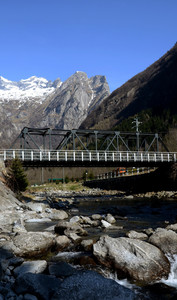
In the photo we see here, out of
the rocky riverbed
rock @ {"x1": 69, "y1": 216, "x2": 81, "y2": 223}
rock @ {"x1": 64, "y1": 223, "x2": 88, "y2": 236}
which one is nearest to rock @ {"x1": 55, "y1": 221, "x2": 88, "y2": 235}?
rock @ {"x1": 64, "y1": 223, "x2": 88, "y2": 236}

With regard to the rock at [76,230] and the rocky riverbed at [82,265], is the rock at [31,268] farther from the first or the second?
the rock at [76,230]

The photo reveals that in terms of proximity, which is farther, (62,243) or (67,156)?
(67,156)

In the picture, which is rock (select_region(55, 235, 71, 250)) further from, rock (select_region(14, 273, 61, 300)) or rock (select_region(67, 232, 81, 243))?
rock (select_region(14, 273, 61, 300))

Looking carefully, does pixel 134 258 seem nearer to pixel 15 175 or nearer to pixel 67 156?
pixel 15 175

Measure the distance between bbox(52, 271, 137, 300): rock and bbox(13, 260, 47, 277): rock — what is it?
6.93ft

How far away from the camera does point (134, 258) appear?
9.07m

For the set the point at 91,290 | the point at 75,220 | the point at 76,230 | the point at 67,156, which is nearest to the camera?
the point at 91,290

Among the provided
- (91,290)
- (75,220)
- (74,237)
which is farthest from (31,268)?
(75,220)

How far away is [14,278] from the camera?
8109mm

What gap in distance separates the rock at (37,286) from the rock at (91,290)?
39cm

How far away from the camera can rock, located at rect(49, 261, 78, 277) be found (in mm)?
8547

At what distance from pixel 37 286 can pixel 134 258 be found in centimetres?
354

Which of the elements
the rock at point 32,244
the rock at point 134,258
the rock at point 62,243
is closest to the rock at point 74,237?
the rock at point 62,243

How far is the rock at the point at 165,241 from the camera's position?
10328 millimetres
